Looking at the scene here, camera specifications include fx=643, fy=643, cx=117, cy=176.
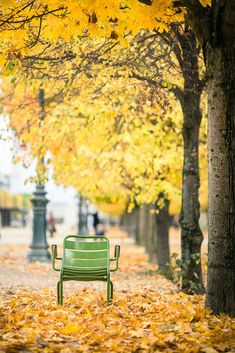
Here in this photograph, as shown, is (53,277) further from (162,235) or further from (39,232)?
(39,232)

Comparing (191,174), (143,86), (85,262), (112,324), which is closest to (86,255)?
(85,262)

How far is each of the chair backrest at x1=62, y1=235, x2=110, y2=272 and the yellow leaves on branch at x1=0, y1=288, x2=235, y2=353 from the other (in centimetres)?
60

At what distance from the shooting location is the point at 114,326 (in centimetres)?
791

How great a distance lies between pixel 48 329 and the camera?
762 centimetres

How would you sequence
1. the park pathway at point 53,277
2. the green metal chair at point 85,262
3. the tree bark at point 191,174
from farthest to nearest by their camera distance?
the park pathway at point 53,277 < the tree bark at point 191,174 < the green metal chair at point 85,262

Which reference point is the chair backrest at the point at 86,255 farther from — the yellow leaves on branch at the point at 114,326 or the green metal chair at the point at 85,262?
the yellow leaves on branch at the point at 114,326

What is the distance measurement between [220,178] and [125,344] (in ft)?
8.74

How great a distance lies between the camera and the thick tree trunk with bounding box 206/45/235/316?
27.3 ft

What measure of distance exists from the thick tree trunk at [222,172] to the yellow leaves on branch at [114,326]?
1.62ft

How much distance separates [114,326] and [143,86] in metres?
5.65

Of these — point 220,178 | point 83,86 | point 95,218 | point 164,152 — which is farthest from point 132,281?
point 95,218

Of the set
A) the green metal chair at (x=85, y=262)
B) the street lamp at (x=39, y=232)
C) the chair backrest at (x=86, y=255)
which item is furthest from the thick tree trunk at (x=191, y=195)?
the street lamp at (x=39, y=232)

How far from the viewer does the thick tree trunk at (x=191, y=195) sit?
39.7ft

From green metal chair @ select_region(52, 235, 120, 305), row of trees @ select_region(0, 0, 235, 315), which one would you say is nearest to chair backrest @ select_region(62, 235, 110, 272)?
green metal chair @ select_region(52, 235, 120, 305)
